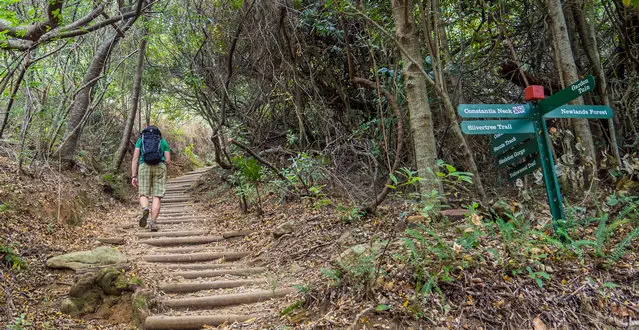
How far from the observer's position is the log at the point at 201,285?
444cm

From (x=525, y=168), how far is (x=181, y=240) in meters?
5.11

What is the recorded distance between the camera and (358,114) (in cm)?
832

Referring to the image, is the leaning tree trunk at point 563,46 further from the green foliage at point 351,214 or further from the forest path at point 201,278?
the forest path at point 201,278

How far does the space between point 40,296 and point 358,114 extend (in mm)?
6069

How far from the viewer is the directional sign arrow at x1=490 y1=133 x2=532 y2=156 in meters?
3.65

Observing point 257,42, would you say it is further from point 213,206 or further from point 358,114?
point 213,206

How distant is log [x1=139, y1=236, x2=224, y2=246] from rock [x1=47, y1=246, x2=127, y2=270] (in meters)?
1.50

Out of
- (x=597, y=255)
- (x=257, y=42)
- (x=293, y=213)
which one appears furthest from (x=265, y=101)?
(x=597, y=255)

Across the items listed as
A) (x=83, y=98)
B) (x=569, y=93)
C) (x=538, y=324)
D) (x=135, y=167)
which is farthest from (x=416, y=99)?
(x=83, y=98)

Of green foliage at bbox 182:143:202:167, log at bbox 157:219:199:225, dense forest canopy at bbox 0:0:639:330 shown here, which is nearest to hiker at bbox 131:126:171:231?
dense forest canopy at bbox 0:0:639:330

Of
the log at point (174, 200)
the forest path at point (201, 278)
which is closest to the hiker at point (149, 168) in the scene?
the forest path at point (201, 278)

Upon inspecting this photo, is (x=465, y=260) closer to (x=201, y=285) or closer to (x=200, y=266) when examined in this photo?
(x=201, y=285)

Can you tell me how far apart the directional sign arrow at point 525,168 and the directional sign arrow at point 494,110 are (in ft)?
→ 1.35

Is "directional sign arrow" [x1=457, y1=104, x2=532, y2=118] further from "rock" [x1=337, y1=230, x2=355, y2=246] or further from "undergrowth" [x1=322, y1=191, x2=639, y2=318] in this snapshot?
"rock" [x1=337, y1=230, x2=355, y2=246]
